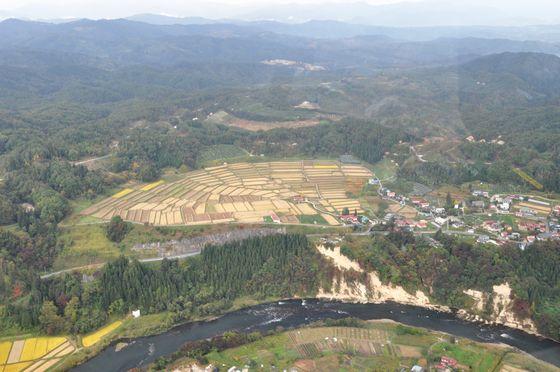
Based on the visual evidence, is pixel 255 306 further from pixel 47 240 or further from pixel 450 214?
pixel 450 214

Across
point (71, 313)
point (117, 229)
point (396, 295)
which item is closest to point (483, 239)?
point (396, 295)

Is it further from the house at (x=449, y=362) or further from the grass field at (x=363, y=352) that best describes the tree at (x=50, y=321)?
the house at (x=449, y=362)

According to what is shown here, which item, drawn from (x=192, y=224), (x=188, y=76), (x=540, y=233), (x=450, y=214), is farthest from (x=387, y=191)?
(x=188, y=76)

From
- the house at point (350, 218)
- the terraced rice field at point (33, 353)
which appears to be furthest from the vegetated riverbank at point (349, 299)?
the house at point (350, 218)

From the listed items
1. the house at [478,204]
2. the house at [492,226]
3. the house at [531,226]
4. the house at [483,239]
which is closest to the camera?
the house at [483,239]

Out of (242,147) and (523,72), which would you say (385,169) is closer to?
(242,147)
